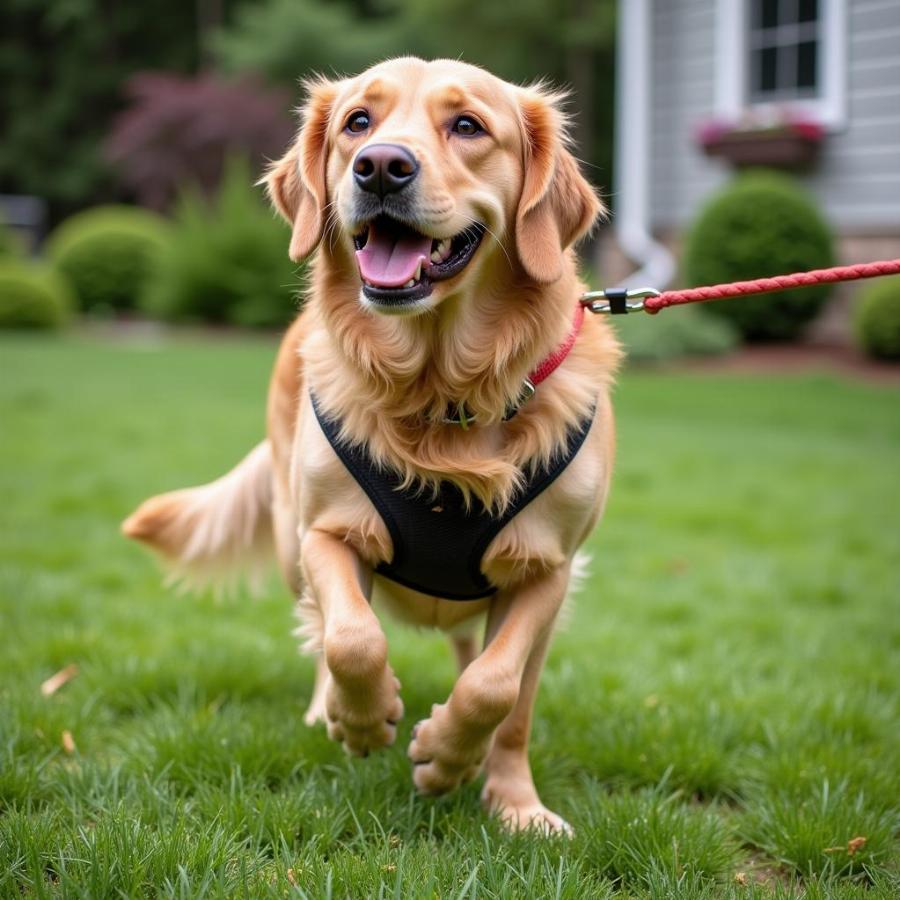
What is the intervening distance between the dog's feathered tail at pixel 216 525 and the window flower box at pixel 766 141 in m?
9.48

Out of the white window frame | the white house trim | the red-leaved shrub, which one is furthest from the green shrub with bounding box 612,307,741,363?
the red-leaved shrub

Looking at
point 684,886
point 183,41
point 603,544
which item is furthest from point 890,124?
point 183,41

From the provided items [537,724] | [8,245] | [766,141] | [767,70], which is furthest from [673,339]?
[8,245]

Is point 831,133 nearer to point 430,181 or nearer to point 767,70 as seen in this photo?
point 767,70

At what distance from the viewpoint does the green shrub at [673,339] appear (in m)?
11.3

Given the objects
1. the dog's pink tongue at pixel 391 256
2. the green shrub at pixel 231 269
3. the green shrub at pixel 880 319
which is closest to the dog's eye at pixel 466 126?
the dog's pink tongue at pixel 391 256

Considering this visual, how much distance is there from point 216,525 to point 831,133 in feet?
32.8

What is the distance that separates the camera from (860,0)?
11039mm

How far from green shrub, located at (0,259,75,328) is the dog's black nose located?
14462 mm

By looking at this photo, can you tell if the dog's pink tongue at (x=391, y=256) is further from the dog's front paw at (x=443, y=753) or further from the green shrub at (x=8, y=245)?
the green shrub at (x=8, y=245)

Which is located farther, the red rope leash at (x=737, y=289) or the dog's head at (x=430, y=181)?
the red rope leash at (x=737, y=289)

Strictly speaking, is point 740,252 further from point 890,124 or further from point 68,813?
point 68,813

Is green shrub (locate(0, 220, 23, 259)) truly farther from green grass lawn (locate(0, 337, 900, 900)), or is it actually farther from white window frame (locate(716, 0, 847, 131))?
green grass lawn (locate(0, 337, 900, 900))

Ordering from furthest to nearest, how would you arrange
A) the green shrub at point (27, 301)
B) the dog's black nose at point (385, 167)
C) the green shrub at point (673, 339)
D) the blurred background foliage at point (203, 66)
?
the blurred background foliage at point (203, 66) < the green shrub at point (27, 301) < the green shrub at point (673, 339) < the dog's black nose at point (385, 167)
